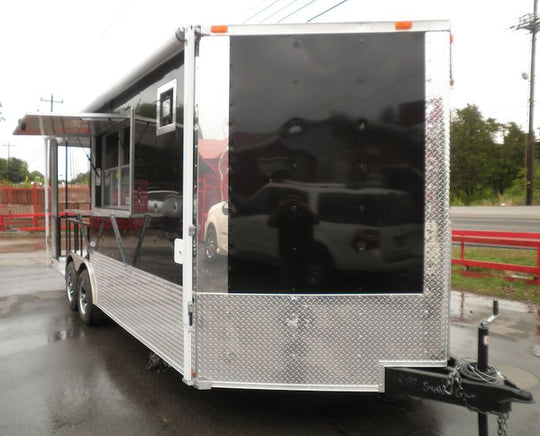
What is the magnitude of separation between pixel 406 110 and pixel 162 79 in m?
2.04

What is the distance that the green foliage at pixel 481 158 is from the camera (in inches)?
1777

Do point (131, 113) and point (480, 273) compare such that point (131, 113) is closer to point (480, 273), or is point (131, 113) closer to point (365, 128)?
point (365, 128)

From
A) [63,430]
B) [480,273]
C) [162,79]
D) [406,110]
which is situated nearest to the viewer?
[406,110]

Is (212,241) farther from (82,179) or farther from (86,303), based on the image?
(82,179)

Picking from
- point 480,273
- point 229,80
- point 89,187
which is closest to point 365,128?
point 229,80

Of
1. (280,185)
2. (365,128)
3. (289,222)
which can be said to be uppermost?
(365,128)

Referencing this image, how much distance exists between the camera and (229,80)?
311 cm

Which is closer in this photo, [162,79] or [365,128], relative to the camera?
[365,128]

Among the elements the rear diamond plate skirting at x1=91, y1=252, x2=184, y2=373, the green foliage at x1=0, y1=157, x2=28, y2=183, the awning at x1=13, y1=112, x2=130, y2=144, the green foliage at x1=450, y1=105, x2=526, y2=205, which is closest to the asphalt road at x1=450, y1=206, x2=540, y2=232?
the green foliage at x1=450, y1=105, x2=526, y2=205

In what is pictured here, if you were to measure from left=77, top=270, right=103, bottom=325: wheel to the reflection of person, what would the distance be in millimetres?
3693

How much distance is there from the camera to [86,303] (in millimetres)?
6191

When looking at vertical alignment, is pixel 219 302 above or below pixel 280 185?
below

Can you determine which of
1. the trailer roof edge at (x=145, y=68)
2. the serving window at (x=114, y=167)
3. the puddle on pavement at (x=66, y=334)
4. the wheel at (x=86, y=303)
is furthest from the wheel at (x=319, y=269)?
the puddle on pavement at (x=66, y=334)

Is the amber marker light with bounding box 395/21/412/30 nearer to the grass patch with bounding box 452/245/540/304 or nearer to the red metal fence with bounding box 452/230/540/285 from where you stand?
the grass patch with bounding box 452/245/540/304
